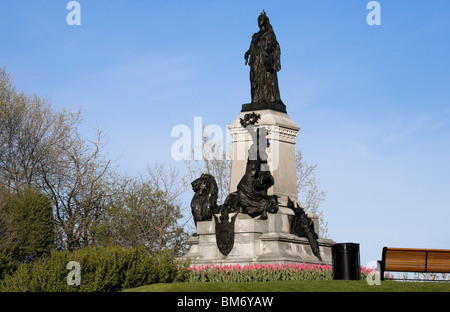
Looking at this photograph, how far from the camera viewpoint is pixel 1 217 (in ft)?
104

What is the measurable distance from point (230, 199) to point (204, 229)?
1206 mm

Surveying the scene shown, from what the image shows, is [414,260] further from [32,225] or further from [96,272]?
[32,225]

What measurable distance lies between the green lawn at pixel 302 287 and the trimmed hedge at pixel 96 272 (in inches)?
39.4

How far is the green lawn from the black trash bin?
64.2 inches

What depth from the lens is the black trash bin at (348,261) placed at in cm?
1802

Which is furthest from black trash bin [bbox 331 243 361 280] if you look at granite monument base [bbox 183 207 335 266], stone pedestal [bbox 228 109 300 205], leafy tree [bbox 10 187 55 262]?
leafy tree [bbox 10 187 55 262]

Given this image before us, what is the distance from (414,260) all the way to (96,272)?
25.3 feet

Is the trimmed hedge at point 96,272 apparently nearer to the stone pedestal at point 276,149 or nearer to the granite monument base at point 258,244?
the granite monument base at point 258,244

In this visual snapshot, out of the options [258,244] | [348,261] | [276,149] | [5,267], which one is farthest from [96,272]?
[276,149]

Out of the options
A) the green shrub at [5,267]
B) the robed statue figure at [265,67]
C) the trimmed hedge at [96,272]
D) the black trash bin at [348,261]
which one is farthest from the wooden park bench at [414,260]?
the green shrub at [5,267]

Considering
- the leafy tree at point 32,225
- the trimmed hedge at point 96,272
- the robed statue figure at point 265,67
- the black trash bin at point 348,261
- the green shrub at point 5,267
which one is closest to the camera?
the trimmed hedge at point 96,272

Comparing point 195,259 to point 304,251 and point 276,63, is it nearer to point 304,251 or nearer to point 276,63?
point 304,251
